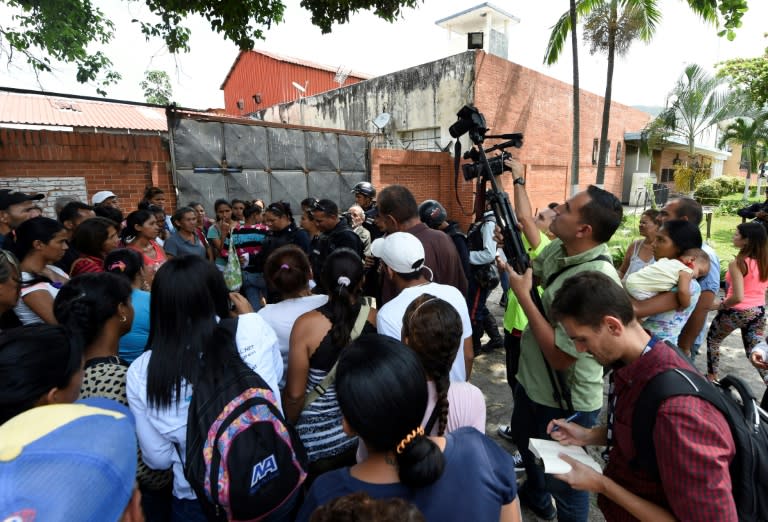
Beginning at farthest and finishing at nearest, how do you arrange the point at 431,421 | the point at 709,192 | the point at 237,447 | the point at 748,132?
the point at 709,192
the point at 748,132
the point at 431,421
the point at 237,447

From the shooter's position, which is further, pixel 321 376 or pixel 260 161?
pixel 260 161

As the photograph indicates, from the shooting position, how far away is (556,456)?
1.30 m

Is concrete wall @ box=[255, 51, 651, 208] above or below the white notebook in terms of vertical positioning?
above

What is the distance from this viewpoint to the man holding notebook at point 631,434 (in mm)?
950

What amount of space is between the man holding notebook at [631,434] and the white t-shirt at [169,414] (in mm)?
1082

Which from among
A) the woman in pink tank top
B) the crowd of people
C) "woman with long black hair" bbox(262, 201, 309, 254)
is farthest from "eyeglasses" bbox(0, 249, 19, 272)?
the woman in pink tank top

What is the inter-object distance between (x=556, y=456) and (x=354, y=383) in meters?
0.77

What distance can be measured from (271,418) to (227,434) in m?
0.15

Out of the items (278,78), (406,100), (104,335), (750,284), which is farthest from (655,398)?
(278,78)

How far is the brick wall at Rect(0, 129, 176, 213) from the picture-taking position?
5262 millimetres

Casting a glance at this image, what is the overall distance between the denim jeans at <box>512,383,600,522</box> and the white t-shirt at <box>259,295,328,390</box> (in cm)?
123

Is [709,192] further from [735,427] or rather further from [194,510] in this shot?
[194,510]

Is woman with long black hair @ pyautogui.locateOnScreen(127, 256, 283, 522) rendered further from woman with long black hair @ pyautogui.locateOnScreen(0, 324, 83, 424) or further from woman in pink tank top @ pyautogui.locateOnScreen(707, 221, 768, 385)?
woman in pink tank top @ pyautogui.locateOnScreen(707, 221, 768, 385)

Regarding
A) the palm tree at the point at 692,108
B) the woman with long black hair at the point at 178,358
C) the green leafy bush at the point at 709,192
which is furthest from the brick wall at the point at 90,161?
the green leafy bush at the point at 709,192
